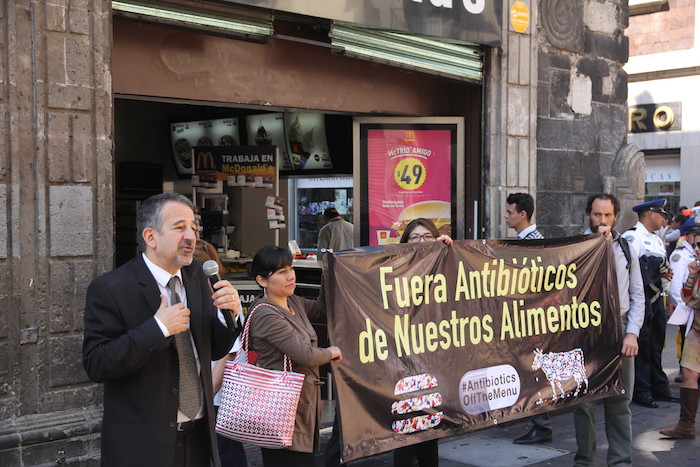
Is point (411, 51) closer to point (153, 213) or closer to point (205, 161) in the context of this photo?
point (153, 213)

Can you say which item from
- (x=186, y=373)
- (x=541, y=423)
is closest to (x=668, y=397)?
(x=541, y=423)

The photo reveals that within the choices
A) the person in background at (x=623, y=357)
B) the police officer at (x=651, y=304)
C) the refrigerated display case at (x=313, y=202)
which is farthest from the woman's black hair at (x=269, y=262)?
the refrigerated display case at (x=313, y=202)

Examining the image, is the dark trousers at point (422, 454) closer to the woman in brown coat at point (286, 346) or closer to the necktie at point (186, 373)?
the woman in brown coat at point (286, 346)

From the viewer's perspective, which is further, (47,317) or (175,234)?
(47,317)

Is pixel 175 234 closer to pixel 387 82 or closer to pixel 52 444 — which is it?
pixel 52 444

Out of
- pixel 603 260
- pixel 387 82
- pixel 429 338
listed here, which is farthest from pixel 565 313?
pixel 387 82

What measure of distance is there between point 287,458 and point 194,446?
86 centimetres

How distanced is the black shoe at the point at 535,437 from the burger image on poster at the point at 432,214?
2.05 m

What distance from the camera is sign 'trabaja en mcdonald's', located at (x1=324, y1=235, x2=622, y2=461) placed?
4566mm

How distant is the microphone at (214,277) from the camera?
10.5ft

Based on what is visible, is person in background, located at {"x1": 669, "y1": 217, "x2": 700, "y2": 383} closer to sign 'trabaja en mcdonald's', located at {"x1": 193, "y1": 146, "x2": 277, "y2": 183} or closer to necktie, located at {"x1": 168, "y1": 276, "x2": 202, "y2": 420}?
sign 'trabaja en mcdonald's', located at {"x1": 193, "y1": 146, "x2": 277, "y2": 183}

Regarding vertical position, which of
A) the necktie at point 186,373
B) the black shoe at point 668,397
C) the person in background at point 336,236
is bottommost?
the black shoe at point 668,397

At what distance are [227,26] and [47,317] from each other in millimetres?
2442

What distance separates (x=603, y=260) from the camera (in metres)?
5.84
